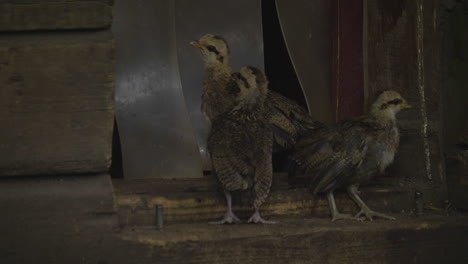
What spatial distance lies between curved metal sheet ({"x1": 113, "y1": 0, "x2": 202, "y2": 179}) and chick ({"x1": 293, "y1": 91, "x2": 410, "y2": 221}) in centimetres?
64

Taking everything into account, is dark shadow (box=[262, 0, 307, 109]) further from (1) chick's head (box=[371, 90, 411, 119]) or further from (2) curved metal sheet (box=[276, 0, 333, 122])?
(1) chick's head (box=[371, 90, 411, 119])

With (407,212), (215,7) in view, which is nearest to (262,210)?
(407,212)

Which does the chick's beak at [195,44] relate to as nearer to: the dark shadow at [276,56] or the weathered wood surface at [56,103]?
the dark shadow at [276,56]

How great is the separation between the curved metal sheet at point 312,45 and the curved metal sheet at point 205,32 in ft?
0.59

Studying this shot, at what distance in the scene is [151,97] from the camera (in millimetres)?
5098

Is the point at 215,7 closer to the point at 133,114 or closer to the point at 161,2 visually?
the point at 161,2

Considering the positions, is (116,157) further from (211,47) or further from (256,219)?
(256,219)

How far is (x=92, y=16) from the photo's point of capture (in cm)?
404

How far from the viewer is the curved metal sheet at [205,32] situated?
17.4 feet

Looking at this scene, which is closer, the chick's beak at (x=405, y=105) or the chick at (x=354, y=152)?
the chick at (x=354, y=152)

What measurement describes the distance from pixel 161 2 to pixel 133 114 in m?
0.64

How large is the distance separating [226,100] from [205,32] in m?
0.40

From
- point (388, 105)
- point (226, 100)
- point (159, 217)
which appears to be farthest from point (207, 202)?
point (388, 105)

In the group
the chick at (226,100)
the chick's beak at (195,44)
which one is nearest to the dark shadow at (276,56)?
the chick at (226,100)
